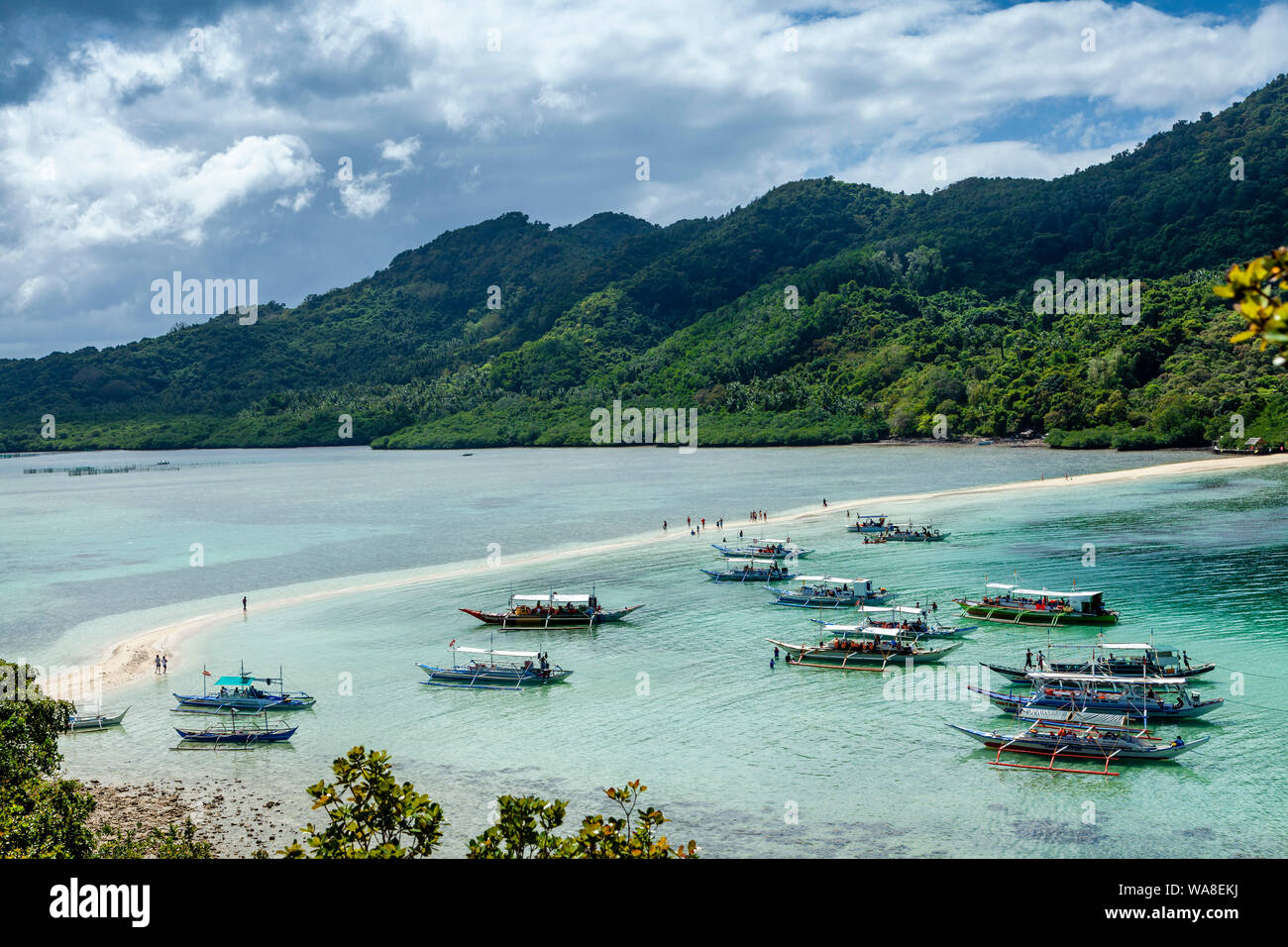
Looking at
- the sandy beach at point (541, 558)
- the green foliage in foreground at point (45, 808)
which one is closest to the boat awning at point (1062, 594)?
the sandy beach at point (541, 558)

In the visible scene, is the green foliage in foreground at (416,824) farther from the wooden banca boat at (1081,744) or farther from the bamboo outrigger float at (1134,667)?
the bamboo outrigger float at (1134,667)

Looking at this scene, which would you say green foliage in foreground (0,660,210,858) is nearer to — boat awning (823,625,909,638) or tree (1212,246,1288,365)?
tree (1212,246,1288,365)

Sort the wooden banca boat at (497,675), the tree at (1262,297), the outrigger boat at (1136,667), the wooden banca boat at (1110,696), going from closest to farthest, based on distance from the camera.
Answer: the tree at (1262,297) → the wooden banca boat at (1110,696) → the outrigger boat at (1136,667) → the wooden banca boat at (497,675)

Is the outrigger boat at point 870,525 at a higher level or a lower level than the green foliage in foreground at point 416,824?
lower

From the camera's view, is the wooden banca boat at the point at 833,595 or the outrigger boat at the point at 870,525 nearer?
the wooden banca boat at the point at 833,595

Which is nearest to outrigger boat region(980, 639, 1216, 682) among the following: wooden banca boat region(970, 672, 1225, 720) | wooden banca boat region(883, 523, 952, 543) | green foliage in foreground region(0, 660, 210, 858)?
wooden banca boat region(970, 672, 1225, 720)

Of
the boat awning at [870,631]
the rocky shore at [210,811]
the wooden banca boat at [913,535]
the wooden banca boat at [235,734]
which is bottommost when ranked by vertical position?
the rocky shore at [210,811]
